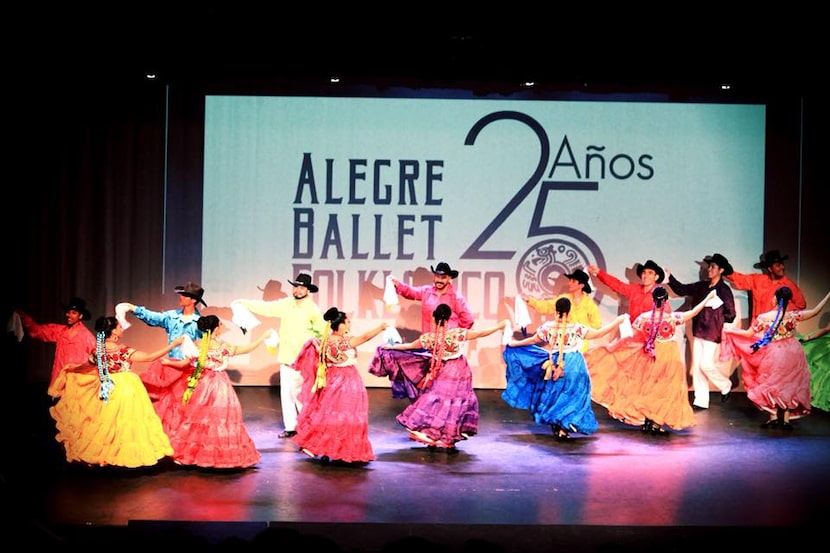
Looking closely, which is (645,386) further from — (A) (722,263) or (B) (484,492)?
(B) (484,492)

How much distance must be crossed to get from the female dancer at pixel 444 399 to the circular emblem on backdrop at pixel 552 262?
3496 mm

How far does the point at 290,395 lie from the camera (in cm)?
880

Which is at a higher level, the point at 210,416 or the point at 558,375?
the point at 558,375

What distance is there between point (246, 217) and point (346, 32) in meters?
3.15

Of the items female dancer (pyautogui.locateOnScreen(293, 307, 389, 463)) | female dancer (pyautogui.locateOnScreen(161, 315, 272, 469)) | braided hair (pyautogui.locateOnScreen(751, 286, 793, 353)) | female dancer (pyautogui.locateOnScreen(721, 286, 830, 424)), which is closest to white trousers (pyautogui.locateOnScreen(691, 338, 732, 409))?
female dancer (pyautogui.locateOnScreen(721, 286, 830, 424))

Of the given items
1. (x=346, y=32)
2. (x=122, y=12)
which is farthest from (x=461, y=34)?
(x=122, y=12)

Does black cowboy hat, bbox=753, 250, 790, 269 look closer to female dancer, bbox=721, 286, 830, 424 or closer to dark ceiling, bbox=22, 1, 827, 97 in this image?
female dancer, bbox=721, 286, 830, 424

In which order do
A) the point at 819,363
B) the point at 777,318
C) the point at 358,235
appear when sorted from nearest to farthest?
the point at 777,318, the point at 819,363, the point at 358,235

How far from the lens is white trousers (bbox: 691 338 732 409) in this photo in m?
10.4

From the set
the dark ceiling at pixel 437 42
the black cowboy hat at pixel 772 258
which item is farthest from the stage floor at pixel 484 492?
the dark ceiling at pixel 437 42

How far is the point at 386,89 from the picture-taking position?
37.2 feet

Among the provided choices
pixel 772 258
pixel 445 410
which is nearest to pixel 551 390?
pixel 445 410

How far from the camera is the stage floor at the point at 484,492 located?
5945 mm

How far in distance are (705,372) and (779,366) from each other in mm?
1424
